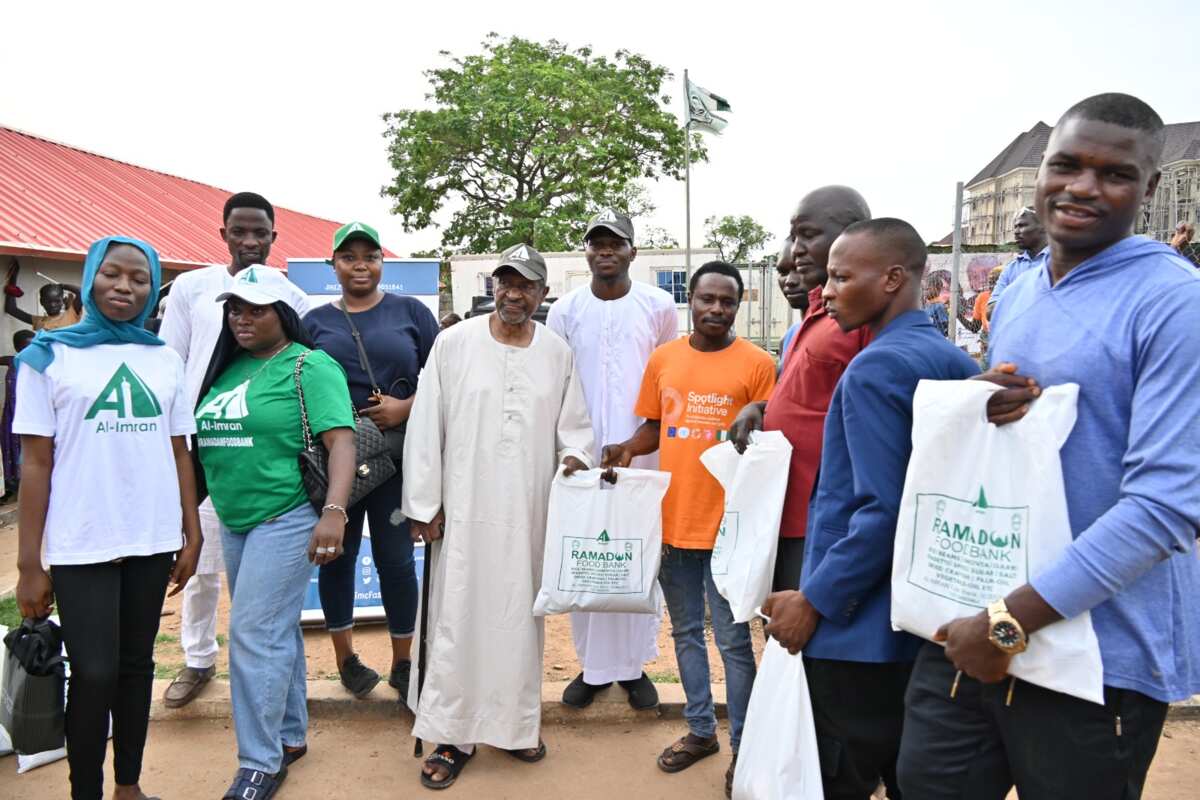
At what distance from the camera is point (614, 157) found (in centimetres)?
2295

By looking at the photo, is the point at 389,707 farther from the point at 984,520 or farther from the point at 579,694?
the point at 984,520

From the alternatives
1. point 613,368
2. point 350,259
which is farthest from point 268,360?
point 613,368

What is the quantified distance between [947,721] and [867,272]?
3.43ft

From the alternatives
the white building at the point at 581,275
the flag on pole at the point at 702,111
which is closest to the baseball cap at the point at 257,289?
the flag on pole at the point at 702,111

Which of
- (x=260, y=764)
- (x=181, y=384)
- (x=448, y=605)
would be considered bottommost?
(x=260, y=764)

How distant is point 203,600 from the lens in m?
4.04

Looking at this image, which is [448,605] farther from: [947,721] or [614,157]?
[614,157]

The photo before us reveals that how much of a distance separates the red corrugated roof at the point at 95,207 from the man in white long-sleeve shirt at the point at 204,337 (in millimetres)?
6721

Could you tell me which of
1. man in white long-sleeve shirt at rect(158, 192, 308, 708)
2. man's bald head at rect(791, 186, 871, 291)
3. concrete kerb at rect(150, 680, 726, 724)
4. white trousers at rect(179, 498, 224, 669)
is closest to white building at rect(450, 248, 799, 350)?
man in white long-sleeve shirt at rect(158, 192, 308, 708)

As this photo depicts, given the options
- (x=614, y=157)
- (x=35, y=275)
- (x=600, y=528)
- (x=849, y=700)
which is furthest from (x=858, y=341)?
(x=614, y=157)

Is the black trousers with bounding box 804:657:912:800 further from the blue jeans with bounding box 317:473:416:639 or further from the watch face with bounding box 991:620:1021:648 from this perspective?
the blue jeans with bounding box 317:473:416:639

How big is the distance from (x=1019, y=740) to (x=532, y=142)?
22.5 m

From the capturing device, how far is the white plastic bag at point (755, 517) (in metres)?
2.43

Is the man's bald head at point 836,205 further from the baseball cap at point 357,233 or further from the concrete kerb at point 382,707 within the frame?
the concrete kerb at point 382,707
